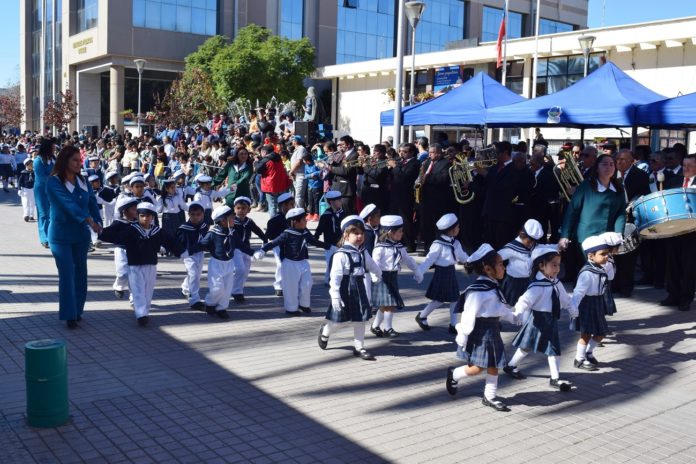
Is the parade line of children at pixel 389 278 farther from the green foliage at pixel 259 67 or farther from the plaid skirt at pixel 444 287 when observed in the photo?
the green foliage at pixel 259 67

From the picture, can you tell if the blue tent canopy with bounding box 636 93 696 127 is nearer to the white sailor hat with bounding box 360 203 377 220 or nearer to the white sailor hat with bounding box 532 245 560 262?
the white sailor hat with bounding box 360 203 377 220

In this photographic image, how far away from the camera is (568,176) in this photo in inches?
447

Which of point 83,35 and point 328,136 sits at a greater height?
point 83,35

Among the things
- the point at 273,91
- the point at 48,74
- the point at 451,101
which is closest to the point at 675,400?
the point at 451,101

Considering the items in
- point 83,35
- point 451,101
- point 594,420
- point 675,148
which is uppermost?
point 83,35

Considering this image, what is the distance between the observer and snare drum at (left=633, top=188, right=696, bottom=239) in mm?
7938

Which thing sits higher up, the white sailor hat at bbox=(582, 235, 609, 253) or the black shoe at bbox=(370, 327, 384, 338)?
the white sailor hat at bbox=(582, 235, 609, 253)

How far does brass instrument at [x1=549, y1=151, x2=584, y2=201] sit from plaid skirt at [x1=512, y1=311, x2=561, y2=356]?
520 cm

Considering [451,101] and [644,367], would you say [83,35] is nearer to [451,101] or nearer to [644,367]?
[451,101]

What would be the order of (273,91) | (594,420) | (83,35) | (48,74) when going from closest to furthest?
(594,420), (273,91), (83,35), (48,74)

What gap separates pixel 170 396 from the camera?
621 cm

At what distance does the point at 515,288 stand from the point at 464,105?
746 centimetres

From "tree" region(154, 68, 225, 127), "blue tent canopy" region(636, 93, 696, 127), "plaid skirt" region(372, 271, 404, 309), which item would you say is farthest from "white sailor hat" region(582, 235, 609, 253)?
"tree" region(154, 68, 225, 127)

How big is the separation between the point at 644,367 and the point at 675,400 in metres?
0.92
